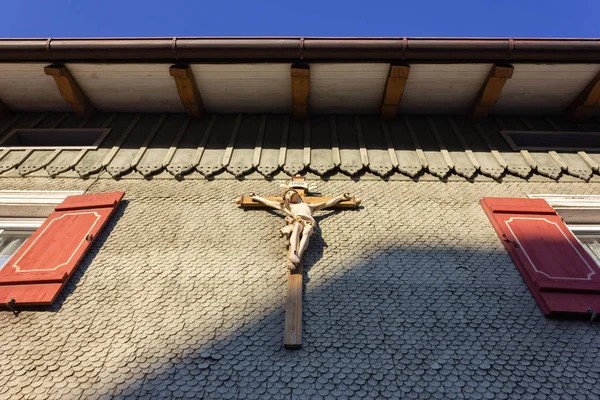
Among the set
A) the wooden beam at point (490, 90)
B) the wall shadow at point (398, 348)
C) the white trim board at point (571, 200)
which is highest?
the wooden beam at point (490, 90)

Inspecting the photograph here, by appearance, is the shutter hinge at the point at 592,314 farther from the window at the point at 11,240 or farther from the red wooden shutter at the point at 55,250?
the window at the point at 11,240

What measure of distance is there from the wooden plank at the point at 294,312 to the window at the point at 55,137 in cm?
413

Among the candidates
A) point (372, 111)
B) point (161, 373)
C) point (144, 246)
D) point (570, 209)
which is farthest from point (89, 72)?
point (570, 209)

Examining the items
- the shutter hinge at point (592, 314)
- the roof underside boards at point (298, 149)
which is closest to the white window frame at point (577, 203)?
the roof underside boards at point (298, 149)

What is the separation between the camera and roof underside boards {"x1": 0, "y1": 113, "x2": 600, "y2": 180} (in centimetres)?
538

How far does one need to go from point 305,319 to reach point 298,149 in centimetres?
292

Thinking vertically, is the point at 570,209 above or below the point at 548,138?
below

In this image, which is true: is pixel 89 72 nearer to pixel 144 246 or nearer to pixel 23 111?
pixel 23 111

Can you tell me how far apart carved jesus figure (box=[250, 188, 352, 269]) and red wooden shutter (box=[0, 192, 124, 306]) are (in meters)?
1.83

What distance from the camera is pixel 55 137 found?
6352mm

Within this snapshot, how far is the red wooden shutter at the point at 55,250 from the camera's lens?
3648 millimetres

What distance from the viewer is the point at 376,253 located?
165 inches

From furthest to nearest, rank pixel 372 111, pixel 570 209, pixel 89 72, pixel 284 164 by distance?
pixel 372 111 → pixel 89 72 → pixel 284 164 → pixel 570 209

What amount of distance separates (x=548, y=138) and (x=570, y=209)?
78.5 inches
